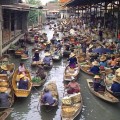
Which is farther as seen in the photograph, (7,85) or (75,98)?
(7,85)

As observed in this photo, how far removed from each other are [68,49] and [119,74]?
43.2ft

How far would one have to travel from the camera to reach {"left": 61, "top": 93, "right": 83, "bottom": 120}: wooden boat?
14466mm

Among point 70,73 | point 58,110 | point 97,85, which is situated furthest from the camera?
point 70,73

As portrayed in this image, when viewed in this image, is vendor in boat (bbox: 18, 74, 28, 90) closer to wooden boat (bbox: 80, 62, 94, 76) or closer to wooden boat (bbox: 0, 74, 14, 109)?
A: wooden boat (bbox: 0, 74, 14, 109)

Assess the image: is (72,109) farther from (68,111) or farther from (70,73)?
(70,73)

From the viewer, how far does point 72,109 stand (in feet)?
50.2

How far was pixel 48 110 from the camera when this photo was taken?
1608 centimetres

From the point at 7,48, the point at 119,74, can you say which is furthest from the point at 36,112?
the point at 7,48

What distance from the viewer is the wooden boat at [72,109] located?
570 inches

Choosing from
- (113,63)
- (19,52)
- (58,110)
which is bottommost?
(58,110)

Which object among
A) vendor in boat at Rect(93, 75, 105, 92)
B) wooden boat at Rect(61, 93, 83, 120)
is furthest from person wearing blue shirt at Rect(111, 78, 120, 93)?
wooden boat at Rect(61, 93, 83, 120)

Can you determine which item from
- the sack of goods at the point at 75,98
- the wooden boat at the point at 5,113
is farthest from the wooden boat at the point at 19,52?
the wooden boat at the point at 5,113

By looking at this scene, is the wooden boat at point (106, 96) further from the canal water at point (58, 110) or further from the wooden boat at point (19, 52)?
the wooden boat at point (19, 52)

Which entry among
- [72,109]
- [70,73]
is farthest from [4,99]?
[70,73]
